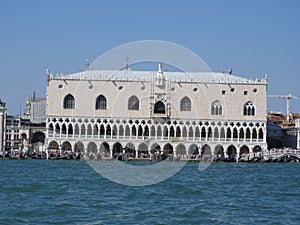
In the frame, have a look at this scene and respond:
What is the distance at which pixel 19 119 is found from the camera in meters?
79.8

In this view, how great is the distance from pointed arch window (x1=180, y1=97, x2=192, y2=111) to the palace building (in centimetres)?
4

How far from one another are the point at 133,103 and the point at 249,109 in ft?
33.6

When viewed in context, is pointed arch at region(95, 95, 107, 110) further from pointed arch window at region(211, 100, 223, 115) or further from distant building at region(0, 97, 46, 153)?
pointed arch window at region(211, 100, 223, 115)

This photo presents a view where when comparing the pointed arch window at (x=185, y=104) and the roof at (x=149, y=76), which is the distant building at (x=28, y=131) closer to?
the roof at (x=149, y=76)

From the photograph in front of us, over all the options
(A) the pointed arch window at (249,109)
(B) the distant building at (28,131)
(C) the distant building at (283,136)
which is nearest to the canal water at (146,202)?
(A) the pointed arch window at (249,109)

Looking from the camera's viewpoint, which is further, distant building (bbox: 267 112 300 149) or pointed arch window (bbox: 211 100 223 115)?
distant building (bbox: 267 112 300 149)

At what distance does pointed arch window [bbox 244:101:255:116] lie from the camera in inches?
2517

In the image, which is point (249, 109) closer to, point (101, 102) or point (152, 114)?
point (152, 114)

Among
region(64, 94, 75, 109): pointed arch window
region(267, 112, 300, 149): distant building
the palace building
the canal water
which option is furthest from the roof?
the canal water

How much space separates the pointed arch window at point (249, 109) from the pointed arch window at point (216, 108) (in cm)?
221

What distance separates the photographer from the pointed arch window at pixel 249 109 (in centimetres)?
6394

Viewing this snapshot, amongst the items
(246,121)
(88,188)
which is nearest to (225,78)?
(246,121)

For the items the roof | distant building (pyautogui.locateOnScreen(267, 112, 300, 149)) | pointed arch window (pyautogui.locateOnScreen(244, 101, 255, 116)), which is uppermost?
the roof

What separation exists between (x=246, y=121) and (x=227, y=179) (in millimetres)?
28554
